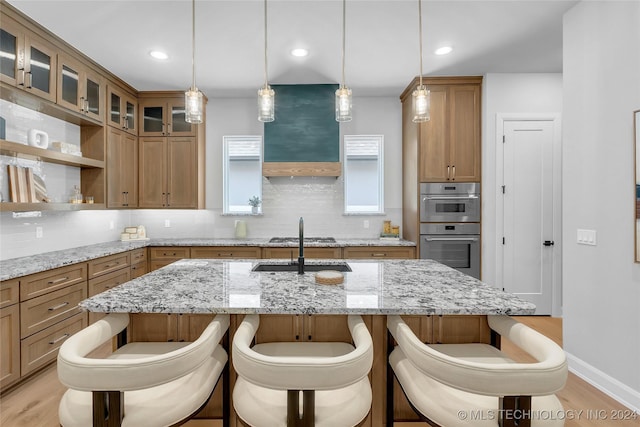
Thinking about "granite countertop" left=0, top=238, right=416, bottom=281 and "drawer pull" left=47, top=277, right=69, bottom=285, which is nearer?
"granite countertop" left=0, top=238, right=416, bottom=281

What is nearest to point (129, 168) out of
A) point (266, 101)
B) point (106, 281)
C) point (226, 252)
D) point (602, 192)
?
point (106, 281)

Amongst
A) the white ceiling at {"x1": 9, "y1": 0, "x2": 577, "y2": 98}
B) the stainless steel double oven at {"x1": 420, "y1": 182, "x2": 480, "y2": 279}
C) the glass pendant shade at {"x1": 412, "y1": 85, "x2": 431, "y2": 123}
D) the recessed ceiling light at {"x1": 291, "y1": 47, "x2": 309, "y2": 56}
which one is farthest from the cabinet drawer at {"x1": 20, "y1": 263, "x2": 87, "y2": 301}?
the stainless steel double oven at {"x1": 420, "y1": 182, "x2": 480, "y2": 279}

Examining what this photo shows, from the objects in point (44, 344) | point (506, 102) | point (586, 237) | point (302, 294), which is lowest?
point (44, 344)

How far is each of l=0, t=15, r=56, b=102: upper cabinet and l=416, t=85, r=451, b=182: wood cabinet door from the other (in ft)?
12.4

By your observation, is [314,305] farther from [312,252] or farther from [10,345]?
[312,252]

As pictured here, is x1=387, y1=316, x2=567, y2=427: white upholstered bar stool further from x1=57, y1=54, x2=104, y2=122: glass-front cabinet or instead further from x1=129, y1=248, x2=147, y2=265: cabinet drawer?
x1=57, y1=54, x2=104, y2=122: glass-front cabinet

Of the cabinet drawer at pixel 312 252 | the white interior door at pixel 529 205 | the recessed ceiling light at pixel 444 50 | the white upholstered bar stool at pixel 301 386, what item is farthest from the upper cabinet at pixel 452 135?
the white upholstered bar stool at pixel 301 386

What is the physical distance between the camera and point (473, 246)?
3.77 meters

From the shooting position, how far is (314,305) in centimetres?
133

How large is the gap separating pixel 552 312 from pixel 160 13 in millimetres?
5120

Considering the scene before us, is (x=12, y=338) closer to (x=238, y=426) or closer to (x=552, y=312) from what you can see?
(x=238, y=426)

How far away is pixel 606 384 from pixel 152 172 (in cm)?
505

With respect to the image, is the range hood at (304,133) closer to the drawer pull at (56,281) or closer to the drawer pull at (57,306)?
the drawer pull at (56,281)

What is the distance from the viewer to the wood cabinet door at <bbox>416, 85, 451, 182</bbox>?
12.3ft
